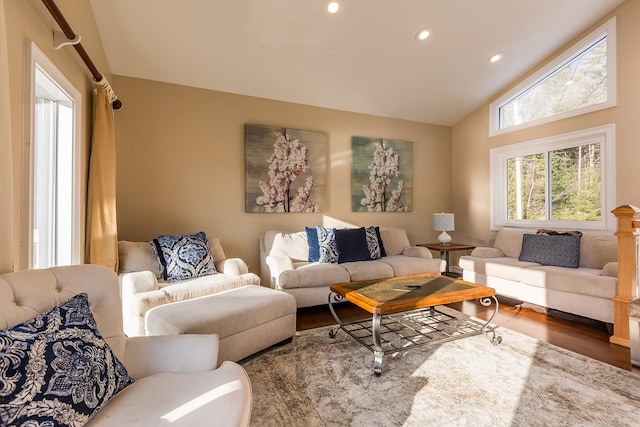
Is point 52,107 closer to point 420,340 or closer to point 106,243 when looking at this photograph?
point 106,243

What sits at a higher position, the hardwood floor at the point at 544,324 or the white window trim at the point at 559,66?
the white window trim at the point at 559,66

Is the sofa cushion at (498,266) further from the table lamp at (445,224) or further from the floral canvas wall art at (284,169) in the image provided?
the floral canvas wall art at (284,169)

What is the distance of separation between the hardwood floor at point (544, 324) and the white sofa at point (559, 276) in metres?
0.13

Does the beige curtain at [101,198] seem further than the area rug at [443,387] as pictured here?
Yes

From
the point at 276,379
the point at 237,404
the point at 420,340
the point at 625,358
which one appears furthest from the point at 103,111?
the point at 625,358

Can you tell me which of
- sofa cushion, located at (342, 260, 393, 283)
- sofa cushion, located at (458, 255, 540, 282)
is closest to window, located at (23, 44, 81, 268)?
sofa cushion, located at (342, 260, 393, 283)

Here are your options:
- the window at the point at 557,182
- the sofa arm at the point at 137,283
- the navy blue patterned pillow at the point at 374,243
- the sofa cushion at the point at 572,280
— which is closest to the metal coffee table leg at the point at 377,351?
the sofa arm at the point at 137,283

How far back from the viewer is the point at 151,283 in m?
2.56

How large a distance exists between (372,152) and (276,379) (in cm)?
355

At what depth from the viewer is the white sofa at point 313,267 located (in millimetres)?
3350

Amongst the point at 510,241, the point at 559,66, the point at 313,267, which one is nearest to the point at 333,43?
the point at 313,267

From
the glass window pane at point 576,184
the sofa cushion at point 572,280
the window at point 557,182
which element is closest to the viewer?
the sofa cushion at point 572,280

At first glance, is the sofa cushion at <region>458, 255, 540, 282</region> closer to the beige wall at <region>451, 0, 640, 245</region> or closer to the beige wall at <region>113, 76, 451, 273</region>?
the beige wall at <region>451, 0, 640, 245</region>

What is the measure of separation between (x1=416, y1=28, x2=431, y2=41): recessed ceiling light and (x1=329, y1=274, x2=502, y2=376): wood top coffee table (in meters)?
2.46
